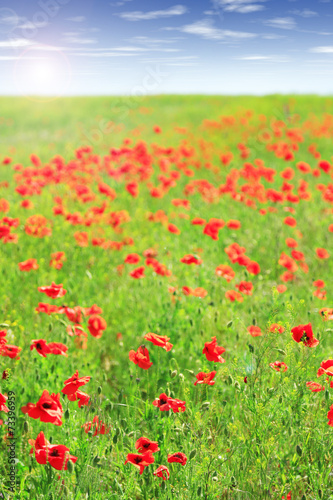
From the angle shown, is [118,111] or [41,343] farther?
[118,111]

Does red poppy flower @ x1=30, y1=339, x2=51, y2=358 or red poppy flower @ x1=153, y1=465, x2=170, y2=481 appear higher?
red poppy flower @ x1=30, y1=339, x2=51, y2=358

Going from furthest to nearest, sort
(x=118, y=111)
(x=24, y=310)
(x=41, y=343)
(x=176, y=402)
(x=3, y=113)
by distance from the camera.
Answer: (x=3, y=113) → (x=118, y=111) → (x=24, y=310) → (x=41, y=343) → (x=176, y=402)

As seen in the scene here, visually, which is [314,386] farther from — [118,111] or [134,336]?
[118,111]

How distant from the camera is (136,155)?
725 cm

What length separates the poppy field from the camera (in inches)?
71.8

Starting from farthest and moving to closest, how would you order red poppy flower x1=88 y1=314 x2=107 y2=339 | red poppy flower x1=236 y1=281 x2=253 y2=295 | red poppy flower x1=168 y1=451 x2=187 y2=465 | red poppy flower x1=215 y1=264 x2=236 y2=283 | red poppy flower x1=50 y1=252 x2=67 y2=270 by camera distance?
red poppy flower x1=50 y1=252 x2=67 y2=270, red poppy flower x1=215 y1=264 x2=236 y2=283, red poppy flower x1=236 y1=281 x2=253 y2=295, red poppy flower x1=88 y1=314 x2=107 y2=339, red poppy flower x1=168 y1=451 x2=187 y2=465

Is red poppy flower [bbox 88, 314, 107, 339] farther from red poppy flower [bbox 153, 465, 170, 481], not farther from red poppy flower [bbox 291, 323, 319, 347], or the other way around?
red poppy flower [bbox 291, 323, 319, 347]

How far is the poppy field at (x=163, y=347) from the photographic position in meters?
1.82

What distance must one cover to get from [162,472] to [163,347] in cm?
57

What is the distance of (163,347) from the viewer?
2195mm

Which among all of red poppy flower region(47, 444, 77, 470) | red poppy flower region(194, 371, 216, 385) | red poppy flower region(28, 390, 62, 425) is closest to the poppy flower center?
red poppy flower region(28, 390, 62, 425)

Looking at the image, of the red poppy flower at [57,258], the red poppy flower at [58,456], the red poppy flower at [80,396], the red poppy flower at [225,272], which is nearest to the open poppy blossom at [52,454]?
the red poppy flower at [58,456]

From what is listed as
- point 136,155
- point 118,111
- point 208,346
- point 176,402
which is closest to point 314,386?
point 208,346

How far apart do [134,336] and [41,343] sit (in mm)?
1165
